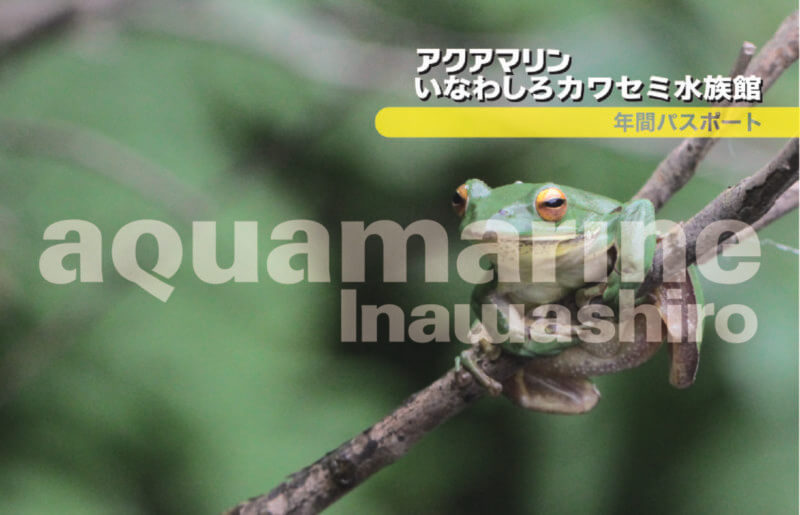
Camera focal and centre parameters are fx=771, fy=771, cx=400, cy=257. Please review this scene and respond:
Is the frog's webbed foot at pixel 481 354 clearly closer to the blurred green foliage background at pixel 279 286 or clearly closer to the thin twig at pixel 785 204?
the thin twig at pixel 785 204


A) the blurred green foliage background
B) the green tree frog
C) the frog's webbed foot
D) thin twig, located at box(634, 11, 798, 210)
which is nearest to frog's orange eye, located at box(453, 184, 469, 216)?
the green tree frog

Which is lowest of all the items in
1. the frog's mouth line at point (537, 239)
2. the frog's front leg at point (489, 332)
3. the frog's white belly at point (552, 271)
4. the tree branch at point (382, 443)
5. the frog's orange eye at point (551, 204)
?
the tree branch at point (382, 443)

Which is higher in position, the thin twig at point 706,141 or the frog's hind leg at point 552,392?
the thin twig at point 706,141

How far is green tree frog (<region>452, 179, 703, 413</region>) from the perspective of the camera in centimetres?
69

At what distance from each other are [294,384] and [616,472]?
26.3 inches

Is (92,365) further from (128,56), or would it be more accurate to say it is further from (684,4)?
(684,4)

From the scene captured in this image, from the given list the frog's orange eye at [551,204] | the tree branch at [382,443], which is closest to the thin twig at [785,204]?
the tree branch at [382,443]

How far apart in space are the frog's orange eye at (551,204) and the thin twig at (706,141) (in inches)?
9.8

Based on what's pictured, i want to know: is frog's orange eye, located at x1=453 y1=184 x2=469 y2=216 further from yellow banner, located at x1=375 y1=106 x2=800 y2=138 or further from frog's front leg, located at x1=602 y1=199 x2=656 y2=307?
yellow banner, located at x1=375 y1=106 x2=800 y2=138

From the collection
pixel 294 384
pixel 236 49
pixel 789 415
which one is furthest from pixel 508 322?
pixel 236 49

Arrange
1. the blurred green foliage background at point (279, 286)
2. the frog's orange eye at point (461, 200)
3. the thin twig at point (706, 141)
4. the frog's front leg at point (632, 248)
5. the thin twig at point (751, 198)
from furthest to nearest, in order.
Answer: the blurred green foliage background at point (279, 286), the thin twig at point (706, 141), the frog's orange eye at point (461, 200), the frog's front leg at point (632, 248), the thin twig at point (751, 198)

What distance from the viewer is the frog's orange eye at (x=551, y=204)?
691mm

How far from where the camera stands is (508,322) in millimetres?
708

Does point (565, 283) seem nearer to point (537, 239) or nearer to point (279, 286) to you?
point (537, 239)
